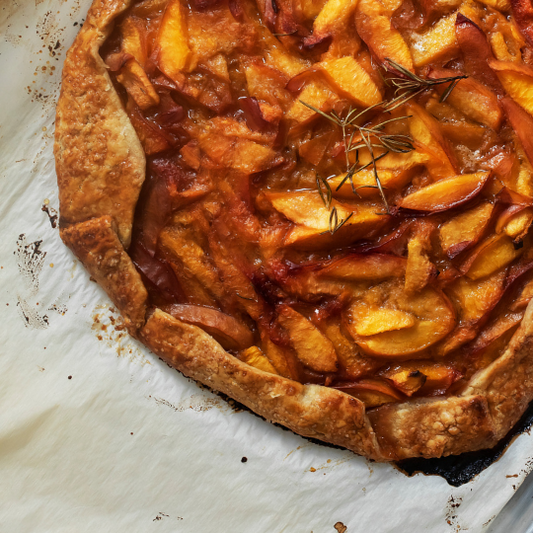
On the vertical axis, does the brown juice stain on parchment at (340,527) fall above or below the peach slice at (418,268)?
below

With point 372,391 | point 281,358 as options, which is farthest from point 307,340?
point 372,391

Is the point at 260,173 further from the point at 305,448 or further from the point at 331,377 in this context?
the point at 305,448

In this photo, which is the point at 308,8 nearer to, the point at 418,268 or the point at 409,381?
the point at 418,268

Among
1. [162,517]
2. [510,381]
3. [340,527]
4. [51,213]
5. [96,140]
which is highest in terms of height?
[96,140]

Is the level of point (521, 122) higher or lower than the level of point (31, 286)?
lower

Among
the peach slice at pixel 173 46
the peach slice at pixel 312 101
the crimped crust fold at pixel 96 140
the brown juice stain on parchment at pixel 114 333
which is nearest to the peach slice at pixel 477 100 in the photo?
the peach slice at pixel 312 101

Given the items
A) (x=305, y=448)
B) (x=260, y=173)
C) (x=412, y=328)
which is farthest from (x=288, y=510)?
(x=260, y=173)

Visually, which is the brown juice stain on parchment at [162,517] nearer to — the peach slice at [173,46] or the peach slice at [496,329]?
the peach slice at [496,329]
